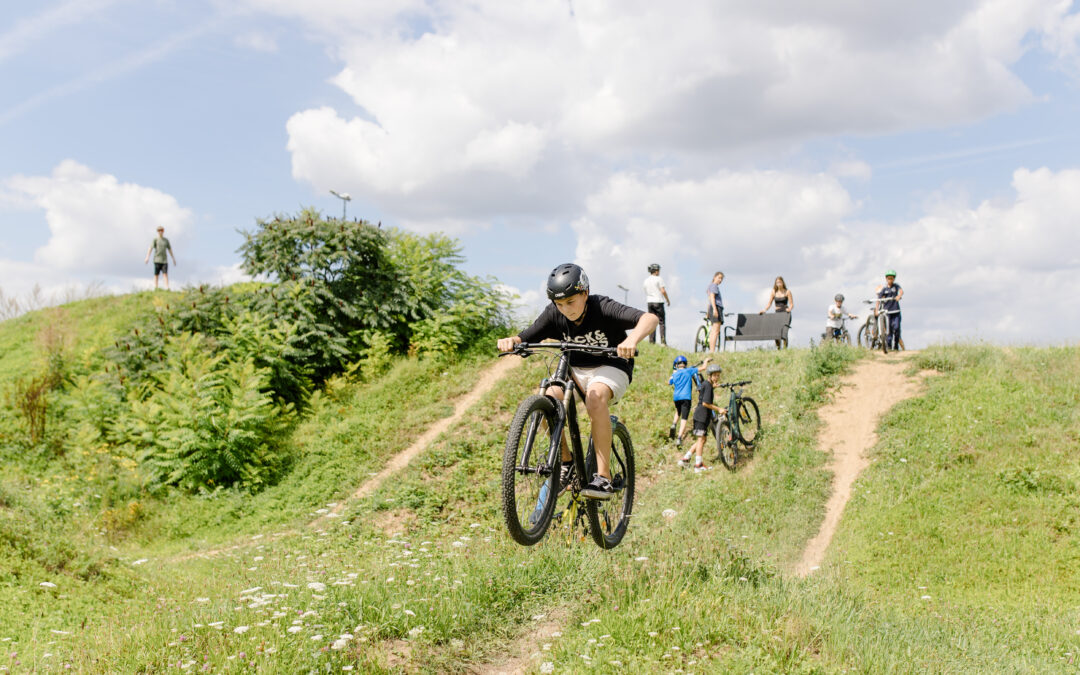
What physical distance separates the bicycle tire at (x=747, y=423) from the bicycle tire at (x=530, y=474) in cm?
1067

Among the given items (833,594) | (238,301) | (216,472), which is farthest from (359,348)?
(833,594)

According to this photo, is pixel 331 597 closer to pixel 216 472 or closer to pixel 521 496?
pixel 521 496

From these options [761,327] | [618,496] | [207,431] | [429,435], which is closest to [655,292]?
[761,327]

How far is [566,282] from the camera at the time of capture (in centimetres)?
646

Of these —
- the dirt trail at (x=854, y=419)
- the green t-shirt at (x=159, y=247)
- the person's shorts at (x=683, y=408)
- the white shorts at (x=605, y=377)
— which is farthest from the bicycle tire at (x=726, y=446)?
the green t-shirt at (x=159, y=247)

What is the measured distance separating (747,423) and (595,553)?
10.3 metres

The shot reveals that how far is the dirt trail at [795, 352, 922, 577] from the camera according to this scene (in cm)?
1467

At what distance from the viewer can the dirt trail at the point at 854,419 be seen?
1467cm

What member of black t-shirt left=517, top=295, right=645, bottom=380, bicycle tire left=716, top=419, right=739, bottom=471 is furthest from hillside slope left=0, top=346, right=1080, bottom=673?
black t-shirt left=517, top=295, right=645, bottom=380

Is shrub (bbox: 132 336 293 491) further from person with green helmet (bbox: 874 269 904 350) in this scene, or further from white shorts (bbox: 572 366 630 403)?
person with green helmet (bbox: 874 269 904 350)

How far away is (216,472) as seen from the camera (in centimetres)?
1678

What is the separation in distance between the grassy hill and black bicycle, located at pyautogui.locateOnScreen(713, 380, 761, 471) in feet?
1.25

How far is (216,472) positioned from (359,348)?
5596 mm

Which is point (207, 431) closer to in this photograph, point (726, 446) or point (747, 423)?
point (726, 446)
